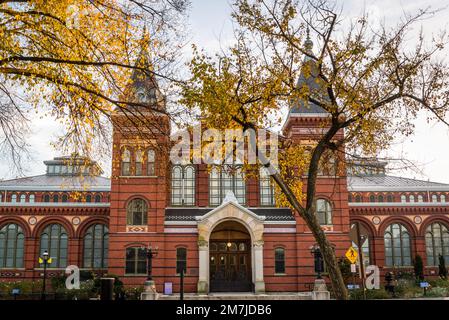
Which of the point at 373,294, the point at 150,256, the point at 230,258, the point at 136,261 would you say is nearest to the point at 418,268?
the point at 373,294

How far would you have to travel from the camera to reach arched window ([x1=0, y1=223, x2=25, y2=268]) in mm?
37281

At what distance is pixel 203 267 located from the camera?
3112 cm

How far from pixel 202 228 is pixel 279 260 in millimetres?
5368

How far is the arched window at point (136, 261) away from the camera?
31.0 m

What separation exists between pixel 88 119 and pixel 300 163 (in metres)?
7.12

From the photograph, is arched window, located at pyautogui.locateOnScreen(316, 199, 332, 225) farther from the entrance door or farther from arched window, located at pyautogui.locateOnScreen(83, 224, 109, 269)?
arched window, located at pyautogui.locateOnScreen(83, 224, 109, 269)

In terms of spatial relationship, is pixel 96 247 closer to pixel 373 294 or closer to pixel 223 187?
pixel 223 187

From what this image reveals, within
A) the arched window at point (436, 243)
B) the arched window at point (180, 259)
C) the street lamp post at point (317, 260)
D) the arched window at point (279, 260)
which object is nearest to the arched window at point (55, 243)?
the arched window at point (180, 259)

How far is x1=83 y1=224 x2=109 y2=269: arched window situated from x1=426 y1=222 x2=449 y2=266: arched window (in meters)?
24.7

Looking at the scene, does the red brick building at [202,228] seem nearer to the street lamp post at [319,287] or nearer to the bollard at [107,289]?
the street lamp post at [319,287]

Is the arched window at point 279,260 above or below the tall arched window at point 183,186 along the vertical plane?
below

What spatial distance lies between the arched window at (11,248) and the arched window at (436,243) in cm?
3103
